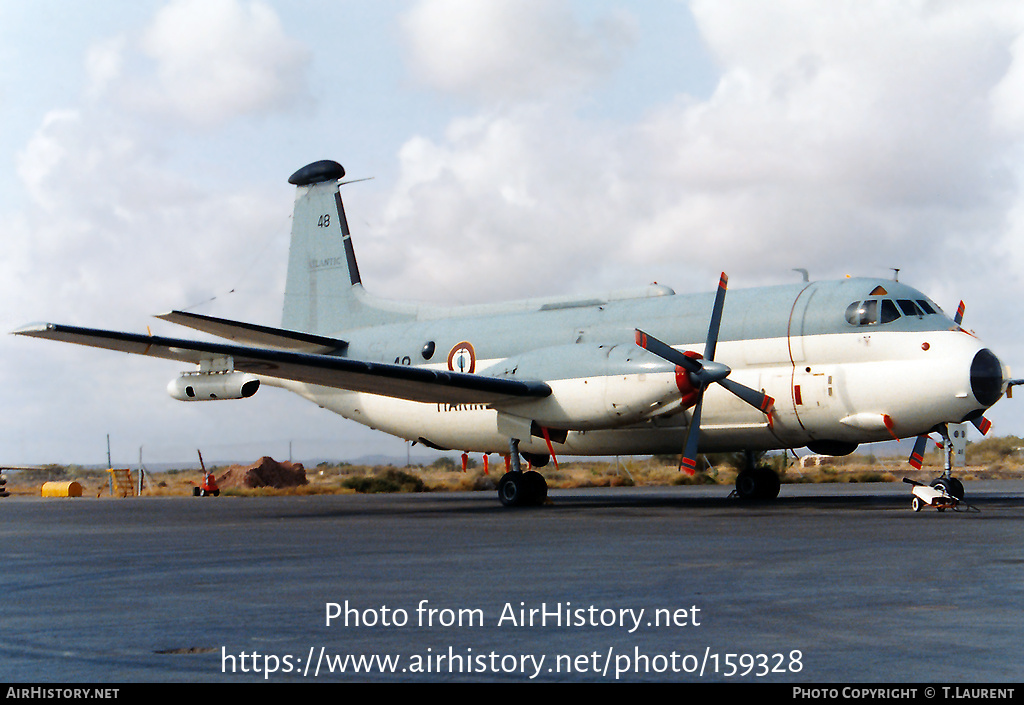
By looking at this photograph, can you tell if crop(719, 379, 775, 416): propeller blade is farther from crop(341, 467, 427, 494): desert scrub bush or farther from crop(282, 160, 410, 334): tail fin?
crop(341, 467, 427, 494): desert scrub bush

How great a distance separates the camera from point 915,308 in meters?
20.4

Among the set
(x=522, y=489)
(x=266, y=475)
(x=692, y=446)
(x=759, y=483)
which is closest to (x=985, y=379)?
(x=692, y=446)

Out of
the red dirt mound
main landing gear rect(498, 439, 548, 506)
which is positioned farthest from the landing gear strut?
the red dirt mound

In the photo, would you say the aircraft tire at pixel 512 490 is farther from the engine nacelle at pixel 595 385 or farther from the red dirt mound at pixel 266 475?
the red dirt mound at pixel 266 475

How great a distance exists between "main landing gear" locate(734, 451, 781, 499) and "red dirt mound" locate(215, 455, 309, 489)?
23.8m

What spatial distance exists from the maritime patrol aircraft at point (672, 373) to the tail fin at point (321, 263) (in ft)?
18.1

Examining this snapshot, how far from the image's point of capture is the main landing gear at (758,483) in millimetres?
24656

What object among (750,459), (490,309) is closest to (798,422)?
(750,459)

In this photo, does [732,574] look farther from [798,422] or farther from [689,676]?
[798,422]

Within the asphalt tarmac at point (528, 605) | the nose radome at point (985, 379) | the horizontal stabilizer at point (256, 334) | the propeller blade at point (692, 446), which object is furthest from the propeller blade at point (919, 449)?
the horizontal stabilizer at point (256, 334)

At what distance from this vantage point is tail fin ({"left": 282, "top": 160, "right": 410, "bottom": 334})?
32000mm

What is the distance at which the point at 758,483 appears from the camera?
24.7m

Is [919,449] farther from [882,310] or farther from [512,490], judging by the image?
[512,490]
